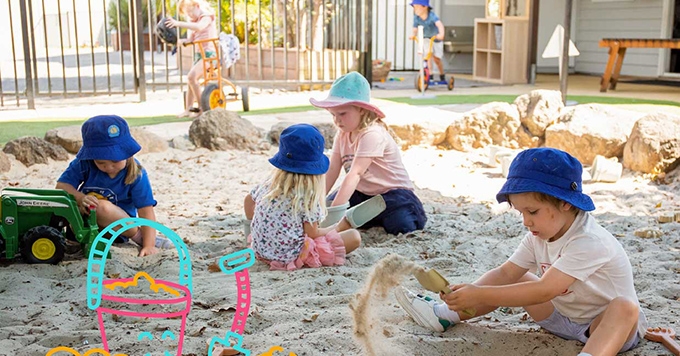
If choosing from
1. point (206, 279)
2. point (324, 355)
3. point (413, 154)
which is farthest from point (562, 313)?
point (413, 154)

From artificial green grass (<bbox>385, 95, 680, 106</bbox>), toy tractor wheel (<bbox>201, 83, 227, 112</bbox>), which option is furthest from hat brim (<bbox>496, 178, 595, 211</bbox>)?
artificial green grass (<bbox>385, 95, 680, 106</bbox>)

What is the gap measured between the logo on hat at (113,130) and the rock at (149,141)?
3.28 metres

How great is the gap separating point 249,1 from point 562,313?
14027 mm

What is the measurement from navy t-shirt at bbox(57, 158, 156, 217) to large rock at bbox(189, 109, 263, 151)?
10.6 ft

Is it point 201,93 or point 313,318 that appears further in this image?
point 201,93

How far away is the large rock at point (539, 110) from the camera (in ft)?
24.4

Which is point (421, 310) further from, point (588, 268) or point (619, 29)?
point (619, 29)

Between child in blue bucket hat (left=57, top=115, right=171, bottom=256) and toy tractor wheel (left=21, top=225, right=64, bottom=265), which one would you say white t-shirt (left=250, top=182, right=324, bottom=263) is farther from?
toy tractor wheel (left=21, top=225, right=64, bottom=265)

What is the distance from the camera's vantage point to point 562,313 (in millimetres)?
2785

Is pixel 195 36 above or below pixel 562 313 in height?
above

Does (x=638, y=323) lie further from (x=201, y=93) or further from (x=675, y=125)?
(x=201, y=93)

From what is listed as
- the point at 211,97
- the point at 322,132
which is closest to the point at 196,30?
the point at 211,97

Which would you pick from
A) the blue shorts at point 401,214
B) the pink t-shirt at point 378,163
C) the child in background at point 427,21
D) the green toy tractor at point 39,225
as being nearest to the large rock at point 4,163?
the green toy tractor at point 39,225

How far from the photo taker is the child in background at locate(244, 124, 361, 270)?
11.6 feet
